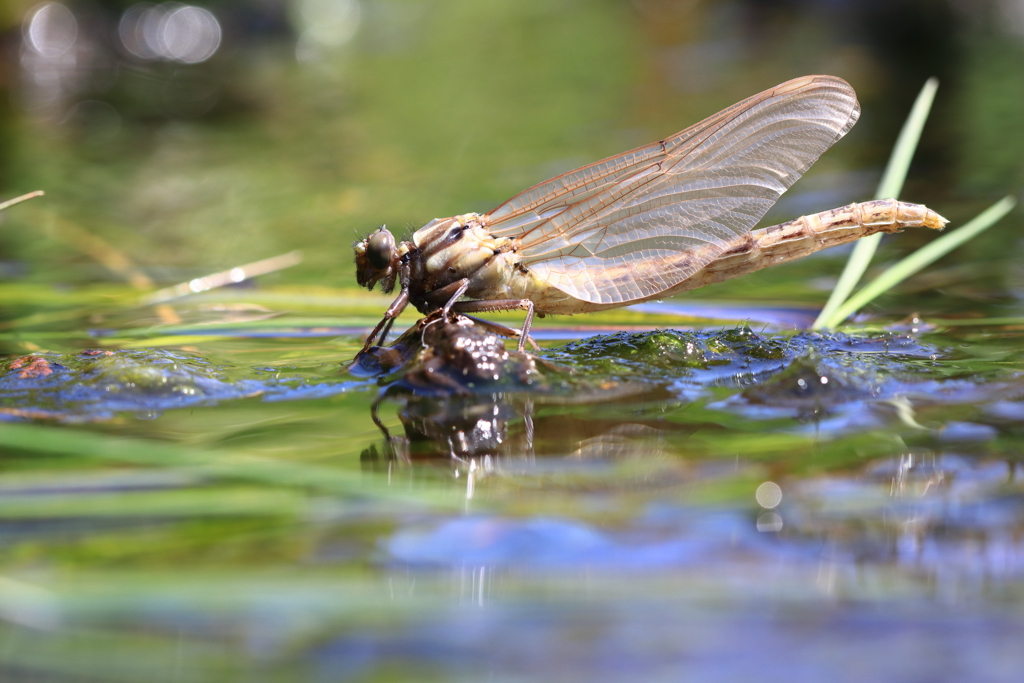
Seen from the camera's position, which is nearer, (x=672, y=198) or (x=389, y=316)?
(x=389, y=316)

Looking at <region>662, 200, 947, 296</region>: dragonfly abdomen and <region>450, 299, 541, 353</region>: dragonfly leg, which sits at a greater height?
<region>662, 200, 947, 296</region>: dragonfly abdomen

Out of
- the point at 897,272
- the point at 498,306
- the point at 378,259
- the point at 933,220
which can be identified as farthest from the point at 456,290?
the point at 933,220

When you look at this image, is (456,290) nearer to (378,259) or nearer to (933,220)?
(378,259)

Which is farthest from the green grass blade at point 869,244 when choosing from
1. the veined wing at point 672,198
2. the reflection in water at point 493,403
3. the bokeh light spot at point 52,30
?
the bokeh light spot at point 52,30

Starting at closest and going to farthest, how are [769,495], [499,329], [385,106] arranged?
[769,495], [499,329], [385,106]

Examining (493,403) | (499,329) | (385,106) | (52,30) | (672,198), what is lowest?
(493,403)

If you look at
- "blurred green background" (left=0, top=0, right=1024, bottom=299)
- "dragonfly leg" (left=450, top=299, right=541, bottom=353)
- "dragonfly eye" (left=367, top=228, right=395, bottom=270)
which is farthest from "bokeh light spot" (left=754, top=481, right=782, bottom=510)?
"blurred green background" (left=0, top=0, right=1024, bottom=299)

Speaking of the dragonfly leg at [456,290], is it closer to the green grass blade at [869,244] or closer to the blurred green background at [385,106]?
the green grass blade at [869,244]

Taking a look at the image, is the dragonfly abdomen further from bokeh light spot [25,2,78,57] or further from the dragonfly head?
bokeh light spot [25,2,78,57]

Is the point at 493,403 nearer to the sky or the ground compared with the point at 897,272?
A: nearer to the ground
